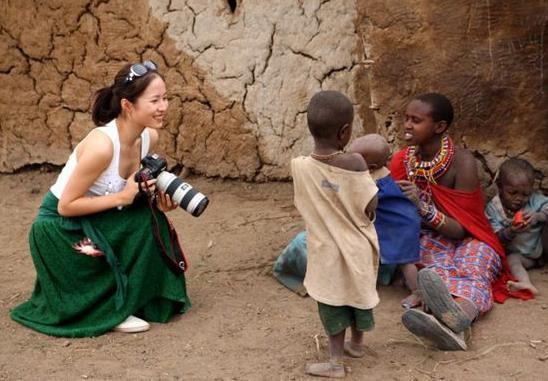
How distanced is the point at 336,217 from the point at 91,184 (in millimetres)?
1131

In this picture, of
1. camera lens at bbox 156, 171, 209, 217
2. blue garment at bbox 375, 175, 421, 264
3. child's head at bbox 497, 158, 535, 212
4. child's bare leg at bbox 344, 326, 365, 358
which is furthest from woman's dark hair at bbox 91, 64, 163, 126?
child's head at bbox 497, 158, 535, 212

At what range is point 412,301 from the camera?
3873 millimetres

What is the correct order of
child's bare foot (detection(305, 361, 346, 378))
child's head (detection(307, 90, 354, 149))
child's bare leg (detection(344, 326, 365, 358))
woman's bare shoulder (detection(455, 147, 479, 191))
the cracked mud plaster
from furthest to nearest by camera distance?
the cracked mud plaster, woman's bare shoulder (detection(455, 147, 479, 191)), child's bare leg (detection(344, 326, 365, 358)), child's bare foot (detection(305, 361, 346, 378)), child's head (detection(307, 90, 354, 149))

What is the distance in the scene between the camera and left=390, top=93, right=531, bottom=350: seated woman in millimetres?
3975

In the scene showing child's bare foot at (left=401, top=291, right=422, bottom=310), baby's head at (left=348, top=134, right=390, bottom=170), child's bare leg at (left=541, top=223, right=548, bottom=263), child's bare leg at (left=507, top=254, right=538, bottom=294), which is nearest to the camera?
baby's head at (left=348, top=134, right=390, bottom=170)

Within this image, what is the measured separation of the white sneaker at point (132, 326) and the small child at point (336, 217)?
88cm

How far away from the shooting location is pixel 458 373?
10.7 ft

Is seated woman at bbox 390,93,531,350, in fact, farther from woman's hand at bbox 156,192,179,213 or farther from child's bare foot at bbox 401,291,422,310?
woman's hand at bbox 156,192,179,213

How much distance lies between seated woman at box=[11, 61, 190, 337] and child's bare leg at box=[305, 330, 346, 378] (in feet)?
2.61

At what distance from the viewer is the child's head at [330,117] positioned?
10.1ft

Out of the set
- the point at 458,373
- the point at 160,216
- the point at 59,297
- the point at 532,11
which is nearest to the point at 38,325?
the point at 59,297

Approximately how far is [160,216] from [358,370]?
1111 mm

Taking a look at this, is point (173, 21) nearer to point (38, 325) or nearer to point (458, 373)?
point (38, 325)

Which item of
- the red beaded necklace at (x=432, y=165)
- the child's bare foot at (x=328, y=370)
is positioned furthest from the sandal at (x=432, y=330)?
the red beaded necklace at (x=432, y=165)
